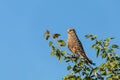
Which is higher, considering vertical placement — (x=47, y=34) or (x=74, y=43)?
(x=74, y=43)

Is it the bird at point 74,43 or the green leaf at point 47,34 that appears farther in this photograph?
the bird at point 74,43

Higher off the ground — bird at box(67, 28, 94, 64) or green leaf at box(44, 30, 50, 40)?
bird at box(67, 28, 94, 64)

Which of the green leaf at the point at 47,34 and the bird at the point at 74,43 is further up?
the bird at the point at 74,43

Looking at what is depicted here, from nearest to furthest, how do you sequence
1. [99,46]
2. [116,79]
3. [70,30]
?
1. [116,79]
2. [99,46]
3. [70,30]

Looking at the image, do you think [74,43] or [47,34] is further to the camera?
[74,43]

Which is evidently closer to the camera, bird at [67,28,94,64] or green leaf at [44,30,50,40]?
green leaf at [44,30,50,40]

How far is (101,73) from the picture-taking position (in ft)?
22.6

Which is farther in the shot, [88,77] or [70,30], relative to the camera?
[70,30]

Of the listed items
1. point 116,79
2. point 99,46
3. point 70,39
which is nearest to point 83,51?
point 70,39

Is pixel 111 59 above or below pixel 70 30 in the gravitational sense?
below

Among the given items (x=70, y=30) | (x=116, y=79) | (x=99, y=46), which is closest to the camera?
(x=116, y=79)

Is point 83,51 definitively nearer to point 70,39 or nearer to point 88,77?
point 70,39

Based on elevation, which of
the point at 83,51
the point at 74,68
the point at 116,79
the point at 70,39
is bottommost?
the point at 116,79

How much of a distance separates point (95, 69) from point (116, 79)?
47 cm
